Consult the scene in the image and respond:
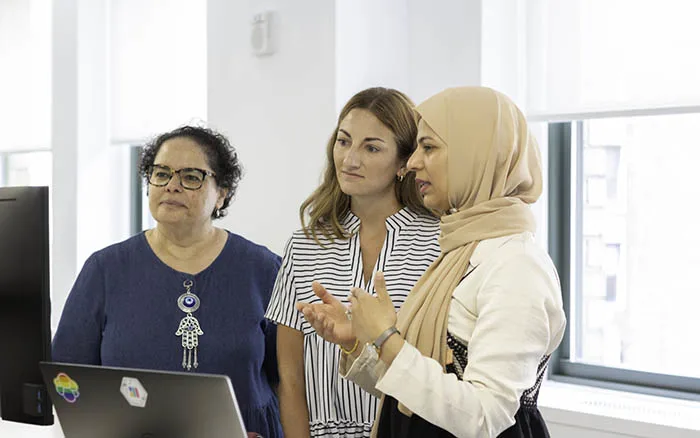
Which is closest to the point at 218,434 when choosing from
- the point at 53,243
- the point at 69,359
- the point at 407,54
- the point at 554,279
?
the point at 554,279

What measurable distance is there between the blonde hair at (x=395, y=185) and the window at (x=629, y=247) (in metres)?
1.21

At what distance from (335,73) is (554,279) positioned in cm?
181

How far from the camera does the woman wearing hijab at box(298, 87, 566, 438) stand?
1330 mm

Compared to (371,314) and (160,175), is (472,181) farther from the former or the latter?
(160,175)

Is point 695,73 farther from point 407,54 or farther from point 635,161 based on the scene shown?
point 407,54

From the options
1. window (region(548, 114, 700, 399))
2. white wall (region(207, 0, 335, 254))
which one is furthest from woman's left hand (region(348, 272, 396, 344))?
window (region(548, 114, 700, 399))

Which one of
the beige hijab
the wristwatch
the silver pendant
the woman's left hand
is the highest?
the beige hijab

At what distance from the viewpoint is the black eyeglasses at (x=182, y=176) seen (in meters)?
2.23

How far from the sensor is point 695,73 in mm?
2693

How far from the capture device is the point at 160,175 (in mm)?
2240

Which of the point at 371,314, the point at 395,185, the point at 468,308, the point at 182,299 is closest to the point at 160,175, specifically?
the point at 182,299

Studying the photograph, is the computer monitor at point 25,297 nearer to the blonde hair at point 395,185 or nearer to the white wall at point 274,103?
the blonde hair at point 395,185

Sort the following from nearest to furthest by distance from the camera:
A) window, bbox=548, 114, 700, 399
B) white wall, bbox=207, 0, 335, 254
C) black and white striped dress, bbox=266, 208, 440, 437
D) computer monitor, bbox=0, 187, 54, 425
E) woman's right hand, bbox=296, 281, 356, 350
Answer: computer monitor, bbox=0, 187, 54, 425 → woman's right hand, bbox=296, 281, 356, 350 → black and white striped dress, bbox=266, 208, 440, 437 → window, bbox=548, 114, 700, 399 → white wall, bbox=207, 0, 335, 254

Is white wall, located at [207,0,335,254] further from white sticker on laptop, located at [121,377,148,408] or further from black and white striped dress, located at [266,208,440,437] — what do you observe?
white sticker on laptop, located at [121,377,148,408]
